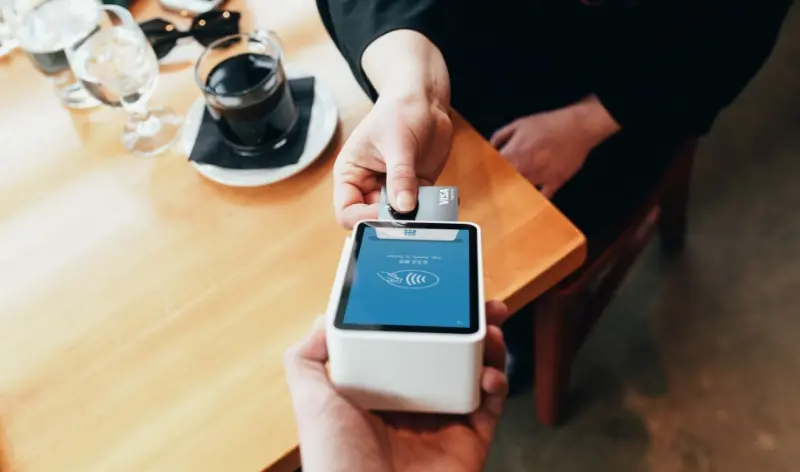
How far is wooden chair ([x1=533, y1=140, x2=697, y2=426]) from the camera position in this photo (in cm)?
93

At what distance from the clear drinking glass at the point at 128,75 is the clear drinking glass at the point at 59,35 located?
37 millimetres

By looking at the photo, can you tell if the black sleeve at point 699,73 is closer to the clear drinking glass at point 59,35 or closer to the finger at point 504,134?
the finger at point 504,134

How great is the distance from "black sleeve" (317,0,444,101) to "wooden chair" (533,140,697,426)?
1.21ft

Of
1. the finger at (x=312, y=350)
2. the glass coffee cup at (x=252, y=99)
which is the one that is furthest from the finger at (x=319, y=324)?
the glass coffee cup at (x=252, y=99)

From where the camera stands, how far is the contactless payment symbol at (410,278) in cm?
49

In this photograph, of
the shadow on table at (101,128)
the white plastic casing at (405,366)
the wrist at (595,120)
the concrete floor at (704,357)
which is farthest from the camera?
the concrete floor at (704,357)

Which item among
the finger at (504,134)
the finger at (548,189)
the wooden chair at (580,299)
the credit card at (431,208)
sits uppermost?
the credit card at (431,208)

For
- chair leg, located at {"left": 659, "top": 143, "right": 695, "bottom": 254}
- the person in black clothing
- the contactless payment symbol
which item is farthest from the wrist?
the contactless payment symbol

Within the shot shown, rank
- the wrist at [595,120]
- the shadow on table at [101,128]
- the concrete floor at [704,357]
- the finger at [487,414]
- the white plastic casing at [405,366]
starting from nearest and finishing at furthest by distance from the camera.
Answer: the white plastic casing at [405,366] → the finger at [487,414] → the shadow on table at [101,128] → the wrist at [595,120] → the concrete floor at [704,357]

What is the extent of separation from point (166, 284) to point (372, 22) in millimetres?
383

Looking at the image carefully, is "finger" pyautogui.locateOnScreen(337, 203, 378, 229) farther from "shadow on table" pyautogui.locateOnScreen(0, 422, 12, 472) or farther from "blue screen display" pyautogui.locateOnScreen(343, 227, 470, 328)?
"shadow on table" pyautogui.locateOnScreen(0, 422, 12, 472)

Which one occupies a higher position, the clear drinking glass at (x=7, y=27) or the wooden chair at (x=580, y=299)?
the clear drinking glass at (x=7, y=27)

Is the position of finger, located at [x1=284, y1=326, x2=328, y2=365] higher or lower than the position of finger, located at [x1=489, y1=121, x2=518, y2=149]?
higher

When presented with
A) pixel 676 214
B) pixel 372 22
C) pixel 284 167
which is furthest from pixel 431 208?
pixel 676 214
